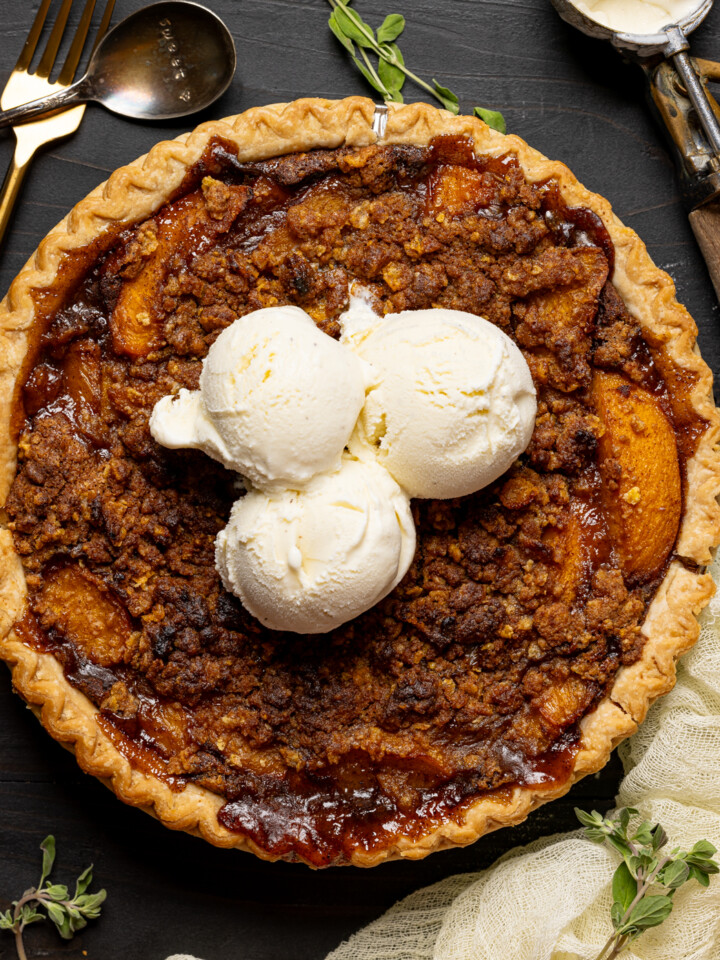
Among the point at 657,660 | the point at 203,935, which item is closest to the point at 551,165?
the point at 657,660

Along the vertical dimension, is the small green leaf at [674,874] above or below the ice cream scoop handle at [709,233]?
below

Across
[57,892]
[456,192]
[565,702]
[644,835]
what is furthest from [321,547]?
[57,892]

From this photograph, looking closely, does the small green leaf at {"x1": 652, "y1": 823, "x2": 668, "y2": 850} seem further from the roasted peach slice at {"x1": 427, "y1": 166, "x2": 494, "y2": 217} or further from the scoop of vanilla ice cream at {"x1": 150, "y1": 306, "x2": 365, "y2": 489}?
the roasted peach slice at {"x1": 427, "y1": 166, "x2": 494, "y2": 217}

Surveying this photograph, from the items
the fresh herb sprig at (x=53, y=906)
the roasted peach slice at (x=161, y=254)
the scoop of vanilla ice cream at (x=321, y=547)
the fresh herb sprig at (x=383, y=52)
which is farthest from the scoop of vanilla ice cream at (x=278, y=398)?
the fresh herb sprig at (x=53, y=906)

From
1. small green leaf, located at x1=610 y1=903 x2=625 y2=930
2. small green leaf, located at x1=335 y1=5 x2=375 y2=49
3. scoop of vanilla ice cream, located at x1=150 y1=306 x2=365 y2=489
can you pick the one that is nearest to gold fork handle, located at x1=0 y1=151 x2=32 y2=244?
scoop of vanilla ice cream, located at x1=150 y1=306 x2=365 y2=489

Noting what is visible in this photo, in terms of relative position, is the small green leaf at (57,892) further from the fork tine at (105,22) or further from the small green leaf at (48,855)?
the fork tine at (105,22)

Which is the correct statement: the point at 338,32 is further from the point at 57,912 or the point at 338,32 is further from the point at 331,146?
the point at 57,912
